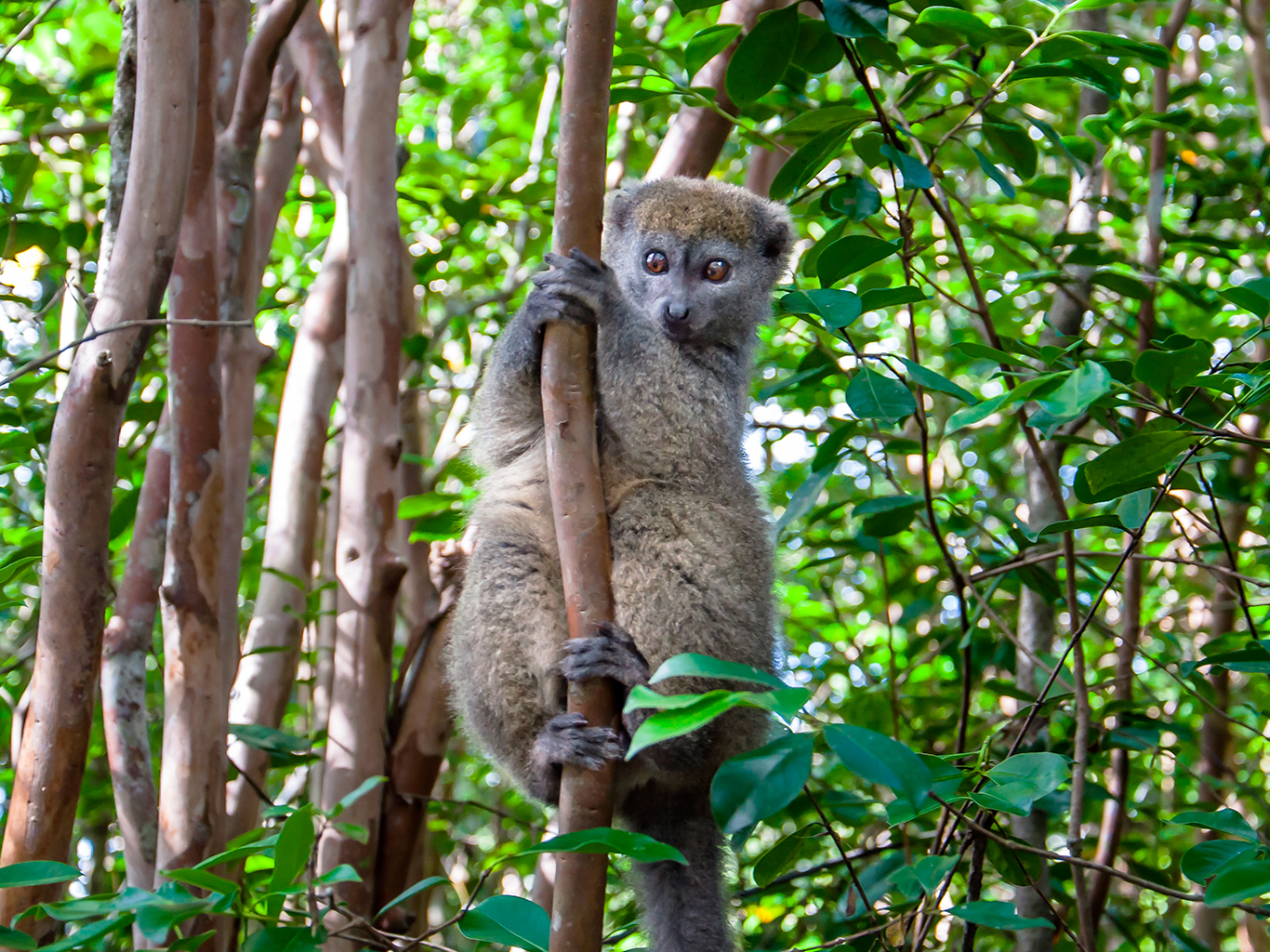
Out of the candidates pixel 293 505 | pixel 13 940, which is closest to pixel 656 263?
pixel 293 505

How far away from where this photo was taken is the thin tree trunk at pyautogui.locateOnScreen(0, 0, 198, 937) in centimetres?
304

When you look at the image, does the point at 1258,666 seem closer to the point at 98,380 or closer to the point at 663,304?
the point at 663,304

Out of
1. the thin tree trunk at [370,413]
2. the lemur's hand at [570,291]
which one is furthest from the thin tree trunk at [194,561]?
the lemur's hand at [570,291]

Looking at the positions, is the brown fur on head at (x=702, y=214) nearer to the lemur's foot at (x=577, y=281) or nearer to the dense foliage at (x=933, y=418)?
the dense foliage at (x=933, y=418)

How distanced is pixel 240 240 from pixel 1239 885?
4016 mm

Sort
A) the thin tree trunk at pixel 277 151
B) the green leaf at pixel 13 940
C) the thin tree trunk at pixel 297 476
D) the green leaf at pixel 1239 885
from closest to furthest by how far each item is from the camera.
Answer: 1. the green leaf at pixel 1239 885
2. the green leaf at pixel 13 940
3. the thin tree trunk at pixel 297 476
4. the thin tree trunk at pixel 277 151

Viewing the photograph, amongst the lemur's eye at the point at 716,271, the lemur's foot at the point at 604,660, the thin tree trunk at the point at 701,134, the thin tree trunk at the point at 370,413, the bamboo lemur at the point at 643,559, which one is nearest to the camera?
the lemur's foot at the point at 604,660

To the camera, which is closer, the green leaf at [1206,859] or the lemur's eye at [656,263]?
the green leaf at [1206,859]

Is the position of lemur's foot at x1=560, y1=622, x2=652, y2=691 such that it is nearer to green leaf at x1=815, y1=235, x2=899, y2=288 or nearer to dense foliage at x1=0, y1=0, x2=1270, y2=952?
dense foliage at x1=0, y1=0, x2=1270, y2=952

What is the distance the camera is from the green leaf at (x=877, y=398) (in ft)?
8.77

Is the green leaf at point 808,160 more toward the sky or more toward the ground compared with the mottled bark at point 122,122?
more toward the ground

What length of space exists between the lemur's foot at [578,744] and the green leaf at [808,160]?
5.74 feet

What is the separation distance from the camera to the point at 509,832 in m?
10.9

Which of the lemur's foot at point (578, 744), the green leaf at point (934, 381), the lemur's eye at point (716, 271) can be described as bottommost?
the lemur's foot at point (578, 744)
